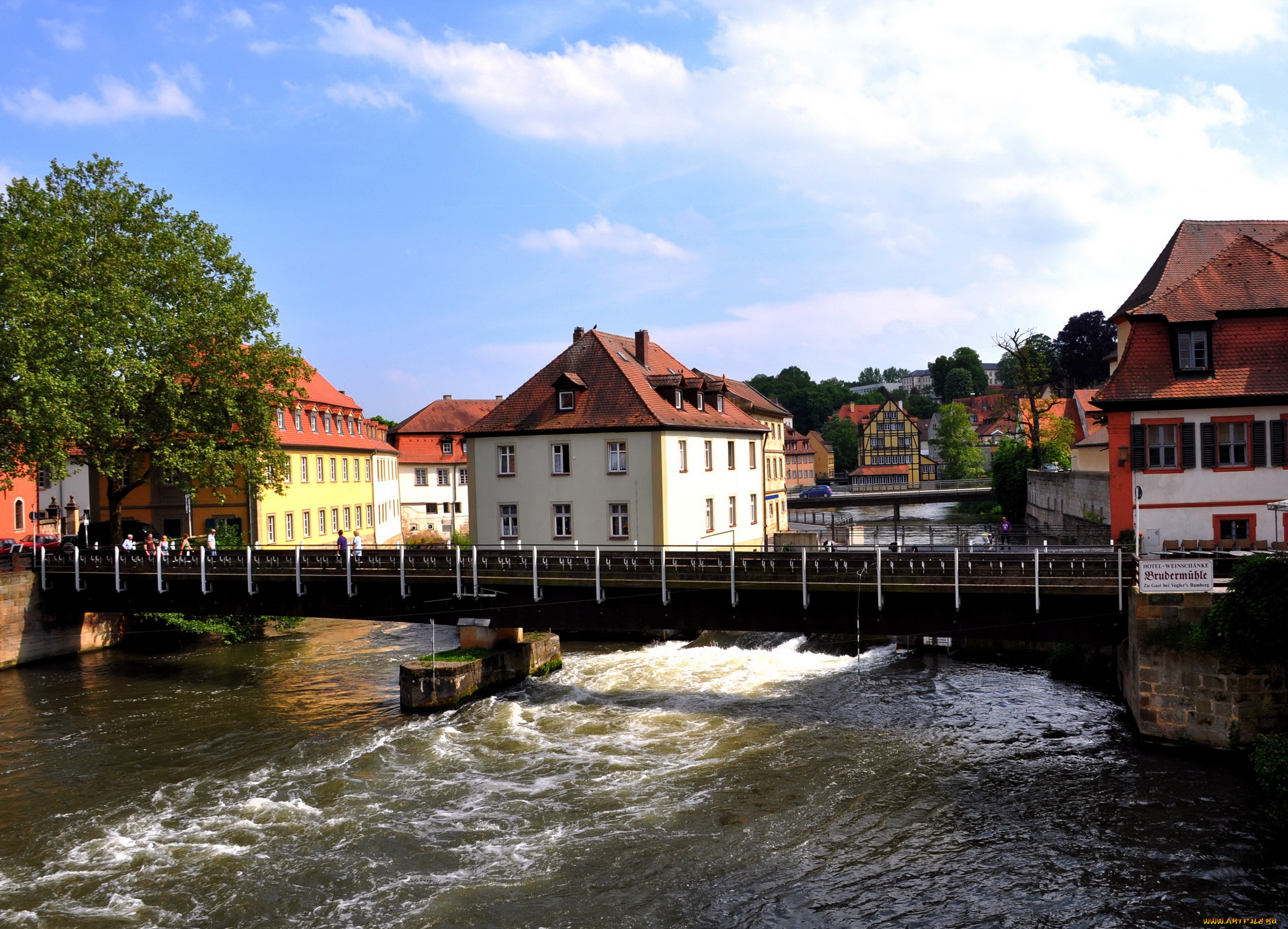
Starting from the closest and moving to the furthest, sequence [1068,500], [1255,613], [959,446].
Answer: [1255,613] → [1068,500] → [959,446]

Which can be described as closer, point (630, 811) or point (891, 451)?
point (630, 811)

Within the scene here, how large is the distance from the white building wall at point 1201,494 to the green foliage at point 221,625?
32288 millimetres

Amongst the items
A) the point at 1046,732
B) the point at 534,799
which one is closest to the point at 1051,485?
the point at 1046,732

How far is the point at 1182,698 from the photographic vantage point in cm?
2048

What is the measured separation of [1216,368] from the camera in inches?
1131

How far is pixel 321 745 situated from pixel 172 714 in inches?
259

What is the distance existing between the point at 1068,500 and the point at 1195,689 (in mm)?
35895

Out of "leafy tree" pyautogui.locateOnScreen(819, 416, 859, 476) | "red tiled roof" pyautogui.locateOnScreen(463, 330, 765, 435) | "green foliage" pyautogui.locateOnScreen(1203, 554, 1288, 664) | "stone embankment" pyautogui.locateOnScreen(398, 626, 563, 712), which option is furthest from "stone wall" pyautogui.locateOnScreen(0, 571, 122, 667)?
"leafy tree" pyautogui.locateOnScreen(819, 416, 859, 476)

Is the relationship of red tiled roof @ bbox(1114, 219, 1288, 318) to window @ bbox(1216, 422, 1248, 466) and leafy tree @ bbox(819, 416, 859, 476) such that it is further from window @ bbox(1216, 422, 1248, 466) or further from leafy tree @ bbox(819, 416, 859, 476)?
leafy tree @ bbox(819, 416, 859, 476)

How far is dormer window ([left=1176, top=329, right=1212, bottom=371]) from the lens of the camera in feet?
94.9

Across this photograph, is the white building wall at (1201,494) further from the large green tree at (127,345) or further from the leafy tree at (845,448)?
the leafy tree at (845,448)

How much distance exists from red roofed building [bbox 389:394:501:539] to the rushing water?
43.7 metres

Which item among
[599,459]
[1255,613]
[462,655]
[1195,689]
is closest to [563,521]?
[599,459]

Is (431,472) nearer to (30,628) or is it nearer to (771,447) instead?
(771,447)
